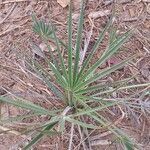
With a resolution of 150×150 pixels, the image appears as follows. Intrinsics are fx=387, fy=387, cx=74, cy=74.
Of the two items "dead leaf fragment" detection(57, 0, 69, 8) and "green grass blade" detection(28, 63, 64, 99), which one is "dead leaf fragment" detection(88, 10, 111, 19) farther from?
"green grass blade" detection(28, 63, 64, 99)

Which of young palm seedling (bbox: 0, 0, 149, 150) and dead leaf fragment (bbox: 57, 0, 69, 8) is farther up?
dead leaf fragment (bbox: 57, 0, 69, 8)

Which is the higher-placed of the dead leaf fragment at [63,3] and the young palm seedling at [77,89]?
the dead leaf fragment at [63,3]

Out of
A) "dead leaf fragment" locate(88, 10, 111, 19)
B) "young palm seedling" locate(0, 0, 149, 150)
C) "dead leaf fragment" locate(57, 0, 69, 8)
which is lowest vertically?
"young palm seedling" locate(0, 0, 149, 150)

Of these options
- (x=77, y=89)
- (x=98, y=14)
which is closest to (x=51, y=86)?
(x=77, y=89)

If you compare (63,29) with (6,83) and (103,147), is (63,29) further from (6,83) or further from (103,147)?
(103,147)

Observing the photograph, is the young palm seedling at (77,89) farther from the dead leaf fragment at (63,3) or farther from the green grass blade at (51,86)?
the dead leaf fragment at (63,3)

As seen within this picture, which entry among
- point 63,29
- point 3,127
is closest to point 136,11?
point 63,29

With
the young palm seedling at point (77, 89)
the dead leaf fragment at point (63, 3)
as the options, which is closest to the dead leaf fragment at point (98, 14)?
the dead leaf fragment at point (63, 3)

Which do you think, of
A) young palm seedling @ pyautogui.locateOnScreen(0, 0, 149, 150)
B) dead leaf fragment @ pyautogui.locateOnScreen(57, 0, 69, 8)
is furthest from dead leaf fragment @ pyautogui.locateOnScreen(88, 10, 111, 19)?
young palm seedling @ pyautogui.locateOnScreen(0, 0, 149, 150)

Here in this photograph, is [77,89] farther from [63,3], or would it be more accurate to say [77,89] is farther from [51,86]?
[63,3]

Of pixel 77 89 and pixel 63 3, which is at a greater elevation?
pixel 63 3

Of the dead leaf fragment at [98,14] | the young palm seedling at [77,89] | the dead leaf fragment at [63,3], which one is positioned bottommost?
the young palm seedling at [77,89]
